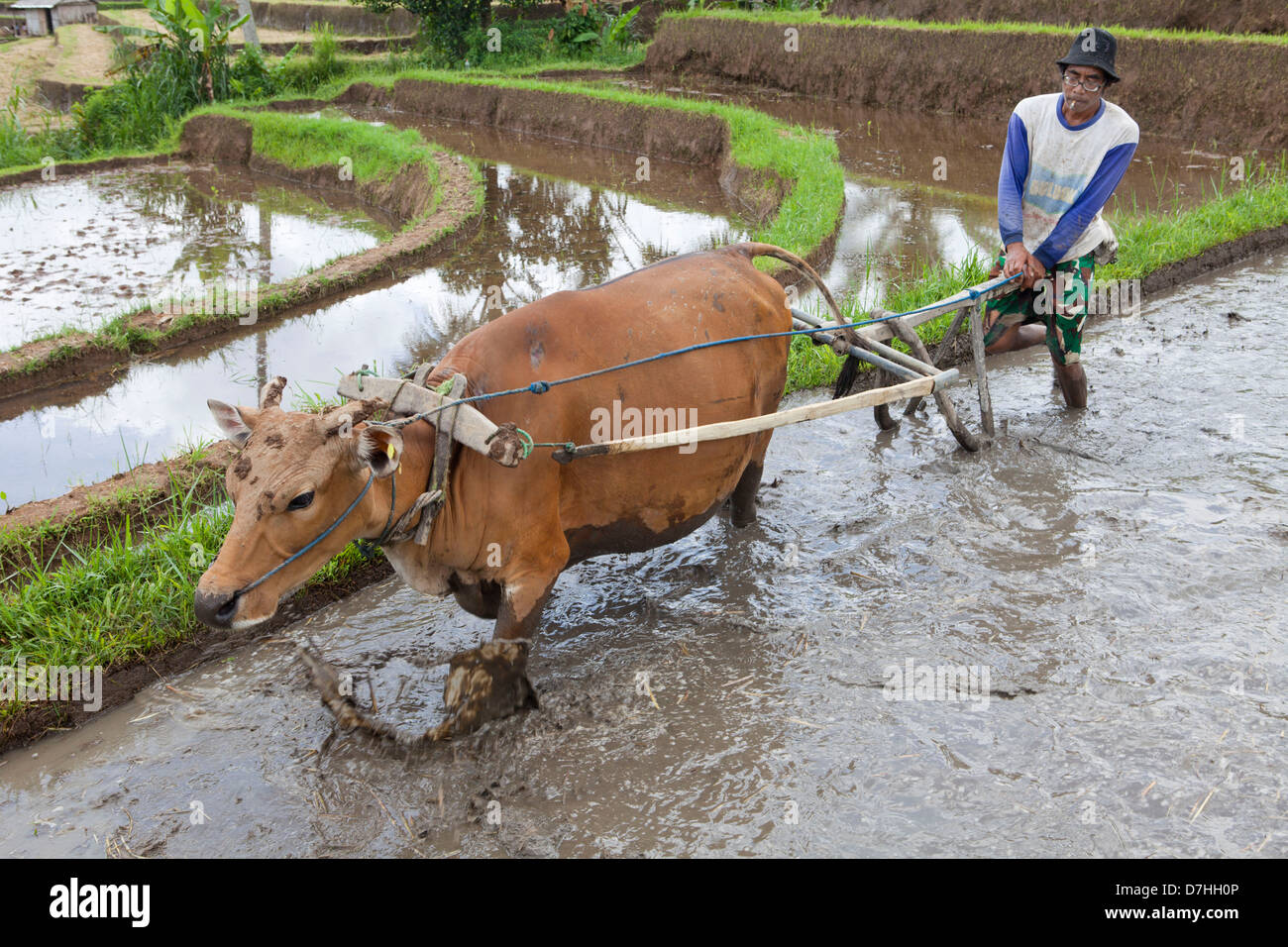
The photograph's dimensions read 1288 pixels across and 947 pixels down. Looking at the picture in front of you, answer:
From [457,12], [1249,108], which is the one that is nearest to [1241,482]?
[1249,108]

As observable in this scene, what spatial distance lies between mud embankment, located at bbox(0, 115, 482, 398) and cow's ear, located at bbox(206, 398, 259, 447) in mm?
4715

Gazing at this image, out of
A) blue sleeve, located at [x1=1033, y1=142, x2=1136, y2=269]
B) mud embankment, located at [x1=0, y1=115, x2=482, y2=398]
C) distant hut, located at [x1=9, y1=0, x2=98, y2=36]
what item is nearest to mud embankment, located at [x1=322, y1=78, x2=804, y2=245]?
mud embankment, located at [x1=0, y1=115, x2=482, y2=398]

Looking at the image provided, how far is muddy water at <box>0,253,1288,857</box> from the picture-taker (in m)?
2.93

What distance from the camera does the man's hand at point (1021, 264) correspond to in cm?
482

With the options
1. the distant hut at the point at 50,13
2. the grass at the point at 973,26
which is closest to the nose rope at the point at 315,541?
the grass at the point at 973,26

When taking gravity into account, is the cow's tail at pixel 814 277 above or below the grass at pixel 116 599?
above

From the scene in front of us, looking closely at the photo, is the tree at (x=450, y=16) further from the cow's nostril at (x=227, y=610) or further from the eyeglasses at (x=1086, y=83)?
the cow's nostril at (x=227, y=610)

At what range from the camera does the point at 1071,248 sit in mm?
4938

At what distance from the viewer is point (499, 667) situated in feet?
10.3

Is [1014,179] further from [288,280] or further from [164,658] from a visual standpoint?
[288,280]

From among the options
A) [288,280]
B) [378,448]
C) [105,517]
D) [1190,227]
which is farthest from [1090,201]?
[288,280]

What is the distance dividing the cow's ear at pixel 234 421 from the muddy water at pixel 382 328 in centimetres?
262

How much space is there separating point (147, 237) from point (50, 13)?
20482mm

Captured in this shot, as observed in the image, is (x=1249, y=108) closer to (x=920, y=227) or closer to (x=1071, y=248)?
(x=920, y=227)
